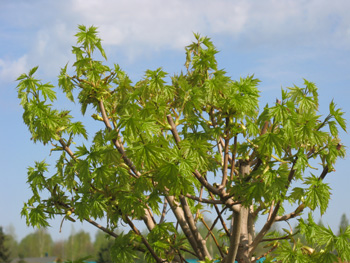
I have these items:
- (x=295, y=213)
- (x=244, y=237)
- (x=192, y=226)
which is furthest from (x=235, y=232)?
(x=295, y=213)

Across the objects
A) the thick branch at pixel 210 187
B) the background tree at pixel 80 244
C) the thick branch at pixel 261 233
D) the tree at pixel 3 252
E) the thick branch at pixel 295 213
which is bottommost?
the thick branch at pixel 261 233

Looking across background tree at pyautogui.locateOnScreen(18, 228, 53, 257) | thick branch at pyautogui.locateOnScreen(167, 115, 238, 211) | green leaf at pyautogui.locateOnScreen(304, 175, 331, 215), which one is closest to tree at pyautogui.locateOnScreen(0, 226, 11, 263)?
background tree at pyautogui.locateOnScreen(18, 228, 53, 257)

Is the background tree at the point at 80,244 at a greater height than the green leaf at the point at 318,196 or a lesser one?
greater

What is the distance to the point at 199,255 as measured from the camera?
5691 mm

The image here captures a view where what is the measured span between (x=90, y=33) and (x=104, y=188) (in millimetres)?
1860

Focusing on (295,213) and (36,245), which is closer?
(295,213)

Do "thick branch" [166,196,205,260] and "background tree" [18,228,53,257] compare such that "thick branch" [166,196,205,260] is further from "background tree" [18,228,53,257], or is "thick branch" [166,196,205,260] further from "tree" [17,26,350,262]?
"background tree" [18,228,53,257]

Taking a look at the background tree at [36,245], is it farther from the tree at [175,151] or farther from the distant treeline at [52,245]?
the tree at [175,151]

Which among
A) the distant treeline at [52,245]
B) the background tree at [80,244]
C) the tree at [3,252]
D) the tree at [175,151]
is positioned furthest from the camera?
the background tree at [80,244]

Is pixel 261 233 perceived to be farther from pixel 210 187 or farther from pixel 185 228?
pixel 210 187

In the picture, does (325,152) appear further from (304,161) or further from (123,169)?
(123,169)

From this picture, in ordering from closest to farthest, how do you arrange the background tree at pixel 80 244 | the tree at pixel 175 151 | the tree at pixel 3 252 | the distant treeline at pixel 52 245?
1. the tree at pixel 175 151
2. the tree at pixel 3 252
3. the distant treeline at pixel 52 245
4. the background tree at pixel 80 244

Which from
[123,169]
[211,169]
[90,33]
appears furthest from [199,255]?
[90,33]

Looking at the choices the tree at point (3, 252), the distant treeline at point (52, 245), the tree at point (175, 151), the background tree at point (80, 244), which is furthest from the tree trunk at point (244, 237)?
the background tree at point (80, 244)
